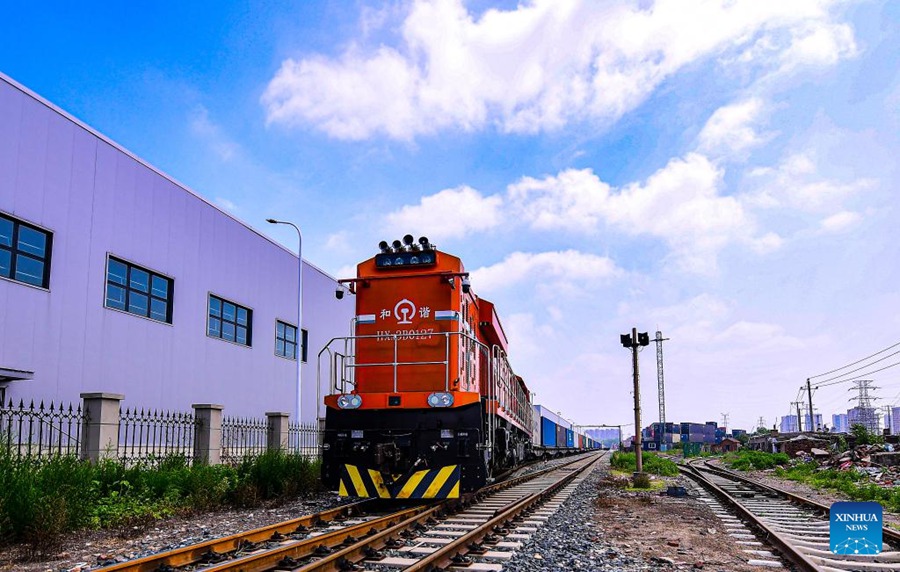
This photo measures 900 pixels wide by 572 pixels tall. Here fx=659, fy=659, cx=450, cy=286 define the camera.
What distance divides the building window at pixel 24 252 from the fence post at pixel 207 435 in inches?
174

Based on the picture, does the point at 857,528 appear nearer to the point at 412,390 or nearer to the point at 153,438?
the point at 412,390

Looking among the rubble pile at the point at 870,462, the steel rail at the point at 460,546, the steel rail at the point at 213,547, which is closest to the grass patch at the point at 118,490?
the steel rail at the point at 213,547

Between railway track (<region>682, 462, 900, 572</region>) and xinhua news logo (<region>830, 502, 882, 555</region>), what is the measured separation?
217 centimetres

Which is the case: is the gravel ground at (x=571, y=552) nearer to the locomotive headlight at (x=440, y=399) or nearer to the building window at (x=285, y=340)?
the locomotive headlight at (x=440, y=399)

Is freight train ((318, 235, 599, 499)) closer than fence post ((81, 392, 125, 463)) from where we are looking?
Yes

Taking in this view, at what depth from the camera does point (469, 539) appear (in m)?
7.44

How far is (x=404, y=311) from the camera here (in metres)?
11.8

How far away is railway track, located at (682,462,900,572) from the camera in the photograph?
6949 mm

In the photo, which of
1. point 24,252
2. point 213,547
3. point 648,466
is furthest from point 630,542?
point 648,466

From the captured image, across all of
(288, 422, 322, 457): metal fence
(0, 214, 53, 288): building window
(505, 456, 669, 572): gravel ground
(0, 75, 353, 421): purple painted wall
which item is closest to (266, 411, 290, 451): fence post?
(288, 422, 322, 457): metal fence

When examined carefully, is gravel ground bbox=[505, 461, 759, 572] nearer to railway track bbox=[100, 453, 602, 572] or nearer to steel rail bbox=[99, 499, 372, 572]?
railway track bbox=[100, 453, 602, 572]

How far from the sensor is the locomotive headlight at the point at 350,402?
10.6m

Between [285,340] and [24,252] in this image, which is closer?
[24,252]

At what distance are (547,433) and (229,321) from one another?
2141cm
